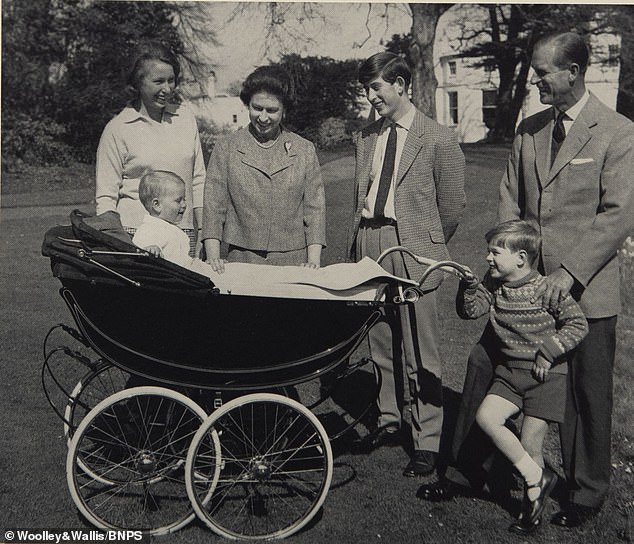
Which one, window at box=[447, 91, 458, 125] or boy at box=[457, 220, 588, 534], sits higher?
window at box=[447, 91, 458, 125]

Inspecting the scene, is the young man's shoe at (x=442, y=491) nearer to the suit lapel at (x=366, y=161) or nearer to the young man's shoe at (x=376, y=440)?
the young man's shoe at (x=376, y=440)

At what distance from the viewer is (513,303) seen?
3217 mm

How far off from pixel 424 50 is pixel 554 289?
5.08 metres

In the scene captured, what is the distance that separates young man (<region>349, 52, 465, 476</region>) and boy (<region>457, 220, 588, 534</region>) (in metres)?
0.58

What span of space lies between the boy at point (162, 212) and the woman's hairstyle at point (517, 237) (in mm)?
1354

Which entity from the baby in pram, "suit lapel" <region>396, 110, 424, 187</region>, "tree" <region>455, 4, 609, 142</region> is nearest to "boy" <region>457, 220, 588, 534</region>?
the baby in pram

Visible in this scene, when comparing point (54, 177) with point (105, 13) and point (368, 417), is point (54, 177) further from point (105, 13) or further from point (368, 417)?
point (368, 417)

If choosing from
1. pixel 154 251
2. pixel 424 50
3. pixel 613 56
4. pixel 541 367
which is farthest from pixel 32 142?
pixel 541 367

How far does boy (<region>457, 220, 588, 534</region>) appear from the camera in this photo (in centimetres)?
317

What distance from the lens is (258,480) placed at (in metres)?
3.24

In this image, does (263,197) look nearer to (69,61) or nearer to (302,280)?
(302,280)

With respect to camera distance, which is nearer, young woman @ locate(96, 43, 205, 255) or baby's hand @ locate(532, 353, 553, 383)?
baby's hand @ locate(532, 353, 553, 383)

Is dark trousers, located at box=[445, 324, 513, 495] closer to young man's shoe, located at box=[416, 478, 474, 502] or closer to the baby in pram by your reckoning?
young man's shoe, located at box=[416, 478, 474, 502]

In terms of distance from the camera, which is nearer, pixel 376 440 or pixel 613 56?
pixel 376 440
